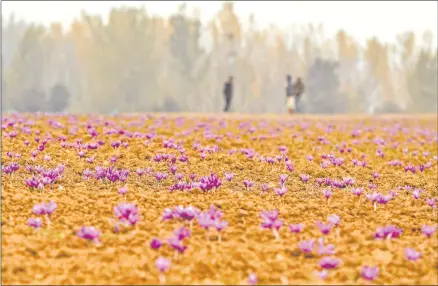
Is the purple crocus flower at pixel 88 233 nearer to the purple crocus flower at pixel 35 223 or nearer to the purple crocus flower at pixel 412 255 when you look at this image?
the purple crocus flower at pixel 35 223

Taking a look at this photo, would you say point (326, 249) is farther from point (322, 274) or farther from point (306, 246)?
point (322, 274)

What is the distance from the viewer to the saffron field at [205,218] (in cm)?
530

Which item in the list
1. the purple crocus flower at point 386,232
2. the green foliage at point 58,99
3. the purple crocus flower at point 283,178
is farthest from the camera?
the green foliage at point 58,99

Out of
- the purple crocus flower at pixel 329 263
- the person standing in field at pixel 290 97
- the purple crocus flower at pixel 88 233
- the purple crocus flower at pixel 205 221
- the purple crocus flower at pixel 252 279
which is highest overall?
the person standing in field at pixel 290 97

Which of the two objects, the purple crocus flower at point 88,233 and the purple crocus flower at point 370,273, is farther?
the purple crocus flower at point 88,233

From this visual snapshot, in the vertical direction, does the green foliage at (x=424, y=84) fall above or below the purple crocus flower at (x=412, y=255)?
above

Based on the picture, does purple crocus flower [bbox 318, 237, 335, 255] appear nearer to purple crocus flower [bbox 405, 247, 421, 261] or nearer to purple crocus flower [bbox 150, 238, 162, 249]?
purple crocus flower [bbox 405, 247, 421, 261]

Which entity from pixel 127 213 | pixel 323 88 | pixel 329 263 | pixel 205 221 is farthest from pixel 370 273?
pixel 323 88

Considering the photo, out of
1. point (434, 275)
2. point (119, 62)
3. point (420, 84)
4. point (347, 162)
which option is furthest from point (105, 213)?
point (420, 84)

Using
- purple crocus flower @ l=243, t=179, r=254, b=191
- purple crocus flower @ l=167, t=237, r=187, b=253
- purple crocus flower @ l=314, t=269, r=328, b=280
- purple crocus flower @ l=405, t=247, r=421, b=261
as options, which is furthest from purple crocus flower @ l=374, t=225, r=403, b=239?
purple crocus flower @ l=243, t=179, r=254, b=191

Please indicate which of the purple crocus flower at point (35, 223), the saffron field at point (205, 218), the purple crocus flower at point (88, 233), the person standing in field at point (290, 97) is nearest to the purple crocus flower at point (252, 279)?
the saffron field at point (205, 218)

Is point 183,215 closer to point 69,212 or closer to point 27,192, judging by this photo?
point 69,212

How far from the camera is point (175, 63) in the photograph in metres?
60.1

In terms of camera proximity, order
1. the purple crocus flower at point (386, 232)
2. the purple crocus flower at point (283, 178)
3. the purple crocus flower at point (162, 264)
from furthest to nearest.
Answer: the purple crocus flower at point (283, 178) < the purple crocus flower at point (386, 232) < the purple crocus flower at point (162, 264)
